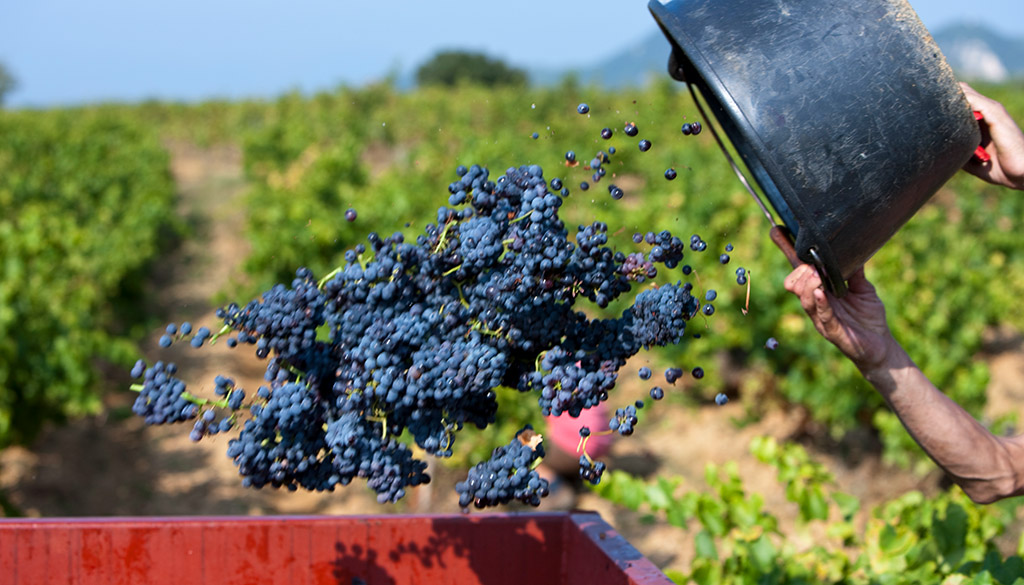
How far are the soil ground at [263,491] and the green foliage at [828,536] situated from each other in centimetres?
174

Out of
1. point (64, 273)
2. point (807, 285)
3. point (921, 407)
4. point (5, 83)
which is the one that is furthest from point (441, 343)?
point (5, 83)

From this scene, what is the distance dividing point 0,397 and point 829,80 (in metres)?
4.77

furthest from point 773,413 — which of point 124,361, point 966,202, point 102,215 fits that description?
point 102,215

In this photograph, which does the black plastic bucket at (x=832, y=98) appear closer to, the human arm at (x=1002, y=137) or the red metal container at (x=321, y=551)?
the human arm at (x=1002, y=137)

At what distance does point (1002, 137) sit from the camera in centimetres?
173

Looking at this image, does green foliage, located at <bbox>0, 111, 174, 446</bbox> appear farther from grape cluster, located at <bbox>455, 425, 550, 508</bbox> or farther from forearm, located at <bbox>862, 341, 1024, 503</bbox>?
forearm, located at <bbox>862, 341, 1024, 503</bbox>

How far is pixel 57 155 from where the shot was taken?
15.8 m

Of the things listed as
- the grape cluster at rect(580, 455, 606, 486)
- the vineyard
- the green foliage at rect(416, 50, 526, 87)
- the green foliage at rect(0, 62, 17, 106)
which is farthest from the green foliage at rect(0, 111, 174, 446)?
the green foliage at rect(0, 62, 17, 106)

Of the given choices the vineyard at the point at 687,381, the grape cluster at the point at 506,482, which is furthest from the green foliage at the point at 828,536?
the grape cluster at the point at 506,482

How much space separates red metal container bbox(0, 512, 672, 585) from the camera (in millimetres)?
1898

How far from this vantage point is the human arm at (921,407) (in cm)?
182

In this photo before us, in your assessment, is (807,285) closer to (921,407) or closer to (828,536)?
(921,407)

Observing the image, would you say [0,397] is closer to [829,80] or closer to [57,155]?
[829,80]

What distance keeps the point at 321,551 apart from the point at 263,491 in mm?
3394
